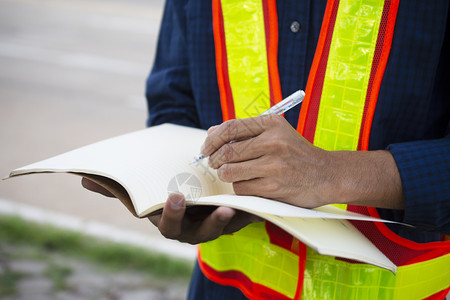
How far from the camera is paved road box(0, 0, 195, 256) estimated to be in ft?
12.2

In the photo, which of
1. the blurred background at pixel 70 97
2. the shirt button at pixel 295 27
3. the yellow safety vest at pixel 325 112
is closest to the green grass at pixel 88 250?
the blurred background at pixel 70 97

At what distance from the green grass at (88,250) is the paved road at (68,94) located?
14 cm

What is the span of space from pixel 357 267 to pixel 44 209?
10.1ft

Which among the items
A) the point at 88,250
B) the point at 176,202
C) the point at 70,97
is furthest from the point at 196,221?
the point at 70,97

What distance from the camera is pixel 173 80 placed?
130 centimetres

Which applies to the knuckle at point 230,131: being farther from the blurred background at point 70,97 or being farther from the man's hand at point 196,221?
the blurred background at point 70,97

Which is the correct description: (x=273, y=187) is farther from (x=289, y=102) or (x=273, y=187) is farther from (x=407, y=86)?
(x=407, y=86)

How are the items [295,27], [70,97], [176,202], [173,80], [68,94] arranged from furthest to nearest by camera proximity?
[68,94], [70,97], [173,80], [295,27], [176,202]

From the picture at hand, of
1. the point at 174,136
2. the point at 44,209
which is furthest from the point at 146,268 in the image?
the point at 174,136

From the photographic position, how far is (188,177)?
0.98 meters

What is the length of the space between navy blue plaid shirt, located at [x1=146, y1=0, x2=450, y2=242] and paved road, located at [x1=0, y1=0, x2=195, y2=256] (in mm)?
2113

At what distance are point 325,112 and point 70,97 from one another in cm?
557

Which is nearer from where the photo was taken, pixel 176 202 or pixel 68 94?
pixel 176 202

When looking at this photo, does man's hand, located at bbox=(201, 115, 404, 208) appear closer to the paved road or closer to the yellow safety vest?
the yellow safety vest
